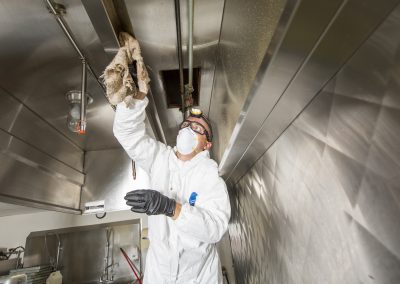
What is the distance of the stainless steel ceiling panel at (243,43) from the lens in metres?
0.49

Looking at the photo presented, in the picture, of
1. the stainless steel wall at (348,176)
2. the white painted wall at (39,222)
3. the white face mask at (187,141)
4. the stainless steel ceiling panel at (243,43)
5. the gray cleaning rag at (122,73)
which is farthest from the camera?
the white painted wall at (39,222)

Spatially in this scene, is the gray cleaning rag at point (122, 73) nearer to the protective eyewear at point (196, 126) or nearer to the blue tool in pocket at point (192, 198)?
the protective eyewear at point (196, 126)

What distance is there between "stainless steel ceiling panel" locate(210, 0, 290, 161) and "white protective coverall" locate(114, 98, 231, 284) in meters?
0.30

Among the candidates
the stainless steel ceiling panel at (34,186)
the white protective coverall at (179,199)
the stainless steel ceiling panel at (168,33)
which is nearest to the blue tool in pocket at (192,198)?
the white protective coverall at (179,199)

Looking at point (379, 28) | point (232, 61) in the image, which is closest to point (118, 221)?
point (232, 61)

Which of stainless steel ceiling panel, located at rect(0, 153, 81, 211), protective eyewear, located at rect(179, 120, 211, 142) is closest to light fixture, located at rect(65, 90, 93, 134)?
stainless steel ceiling panel, located at rect(0, 153, 81, 211)

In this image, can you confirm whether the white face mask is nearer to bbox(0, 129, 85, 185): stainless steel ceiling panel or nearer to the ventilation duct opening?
the ventilation duct opening

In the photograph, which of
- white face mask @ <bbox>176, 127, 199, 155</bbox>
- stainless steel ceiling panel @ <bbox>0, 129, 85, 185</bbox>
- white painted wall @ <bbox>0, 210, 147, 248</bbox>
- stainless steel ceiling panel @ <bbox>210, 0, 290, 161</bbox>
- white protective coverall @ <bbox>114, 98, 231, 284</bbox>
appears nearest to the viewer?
stainless steel ceiling panel @ <bbox>210, 0, 290, 161</bbox>

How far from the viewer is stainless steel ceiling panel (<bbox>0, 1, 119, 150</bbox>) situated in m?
0.78

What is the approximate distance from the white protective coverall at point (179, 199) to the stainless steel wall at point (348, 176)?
261 mm

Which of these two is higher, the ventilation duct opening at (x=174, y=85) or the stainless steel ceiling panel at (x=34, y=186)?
the ventilation duct opening at (x=174, y=85)

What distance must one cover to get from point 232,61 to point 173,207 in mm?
586

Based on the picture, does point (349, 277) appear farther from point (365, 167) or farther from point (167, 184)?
point (167, 184)

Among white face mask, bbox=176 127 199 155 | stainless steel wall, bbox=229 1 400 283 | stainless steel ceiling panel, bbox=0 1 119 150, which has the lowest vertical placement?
stainless steel wall, bbox=229 1 400 283
